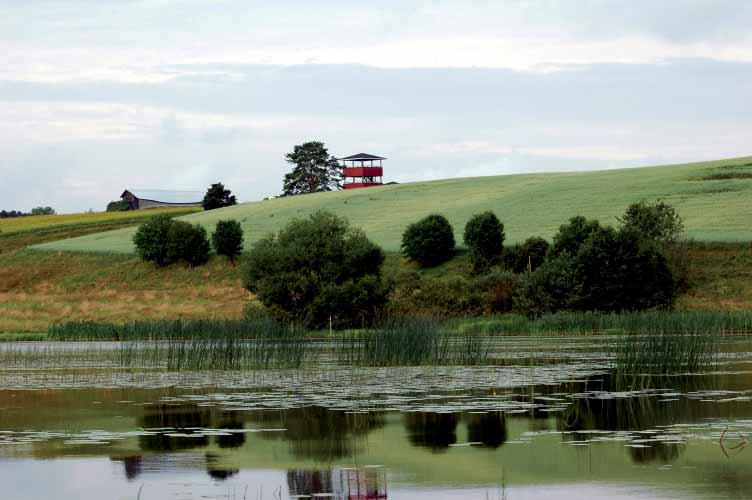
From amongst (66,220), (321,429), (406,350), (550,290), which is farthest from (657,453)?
(66,220)

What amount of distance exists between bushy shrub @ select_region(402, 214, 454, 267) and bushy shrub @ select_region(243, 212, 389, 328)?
16.5m

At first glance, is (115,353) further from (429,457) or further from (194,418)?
(429,457)

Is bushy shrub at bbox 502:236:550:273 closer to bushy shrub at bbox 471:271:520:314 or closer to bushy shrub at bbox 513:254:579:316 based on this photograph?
bushy shrub at bbox 471:271:520:314

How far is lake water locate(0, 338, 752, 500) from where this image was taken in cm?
1497

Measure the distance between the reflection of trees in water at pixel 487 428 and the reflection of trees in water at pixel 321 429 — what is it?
1572 mm

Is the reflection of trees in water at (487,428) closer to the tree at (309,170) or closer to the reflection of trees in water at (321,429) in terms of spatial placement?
the reflection of trees in water at (321,429)

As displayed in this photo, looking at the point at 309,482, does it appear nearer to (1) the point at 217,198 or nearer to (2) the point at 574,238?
(2) the point at 574,238

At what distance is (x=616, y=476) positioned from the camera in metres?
15.2

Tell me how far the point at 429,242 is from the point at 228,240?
1792 cm

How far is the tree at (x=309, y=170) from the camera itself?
161000 millimetres

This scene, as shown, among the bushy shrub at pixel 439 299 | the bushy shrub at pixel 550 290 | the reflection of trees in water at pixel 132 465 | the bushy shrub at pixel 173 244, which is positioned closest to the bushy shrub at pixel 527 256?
the bushy shrub at pixel 439 299

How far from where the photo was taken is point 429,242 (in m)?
81.1

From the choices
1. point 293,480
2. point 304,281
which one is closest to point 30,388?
Result: point 293,480

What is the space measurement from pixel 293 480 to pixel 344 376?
14144 millimetres
